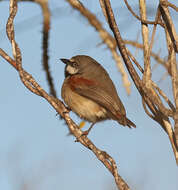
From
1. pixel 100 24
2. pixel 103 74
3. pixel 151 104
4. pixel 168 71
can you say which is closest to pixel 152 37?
pixel 168 71

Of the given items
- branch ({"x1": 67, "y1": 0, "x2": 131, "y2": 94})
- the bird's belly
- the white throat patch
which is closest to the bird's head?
the white throat patch

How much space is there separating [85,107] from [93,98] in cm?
17

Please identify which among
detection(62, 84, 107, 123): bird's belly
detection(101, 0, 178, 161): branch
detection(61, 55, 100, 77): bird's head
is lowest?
detection(101, 0, 178, 161): branch

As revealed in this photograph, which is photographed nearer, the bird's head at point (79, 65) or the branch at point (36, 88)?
the branch at point (36, 88)

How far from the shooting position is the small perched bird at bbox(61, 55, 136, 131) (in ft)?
15.8

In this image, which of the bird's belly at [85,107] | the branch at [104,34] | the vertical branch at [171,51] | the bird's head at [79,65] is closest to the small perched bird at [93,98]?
the bird's belly at [85,107]

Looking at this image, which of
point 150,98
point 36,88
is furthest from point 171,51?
point 36,88

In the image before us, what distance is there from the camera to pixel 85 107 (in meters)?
5.07

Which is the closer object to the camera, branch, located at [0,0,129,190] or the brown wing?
branch, located at [0,0,129,190]

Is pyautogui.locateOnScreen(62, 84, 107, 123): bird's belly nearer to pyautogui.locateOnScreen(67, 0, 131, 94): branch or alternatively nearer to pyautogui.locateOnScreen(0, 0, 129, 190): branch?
pyautogui.locateOnScreen(67, 0, 131, 94): branch

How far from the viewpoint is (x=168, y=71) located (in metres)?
3.24

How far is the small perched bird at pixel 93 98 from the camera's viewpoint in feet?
15.8

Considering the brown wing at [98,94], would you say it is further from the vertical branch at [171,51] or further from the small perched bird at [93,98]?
the vertical branch at [171,51]

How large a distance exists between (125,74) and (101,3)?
1025 mm
